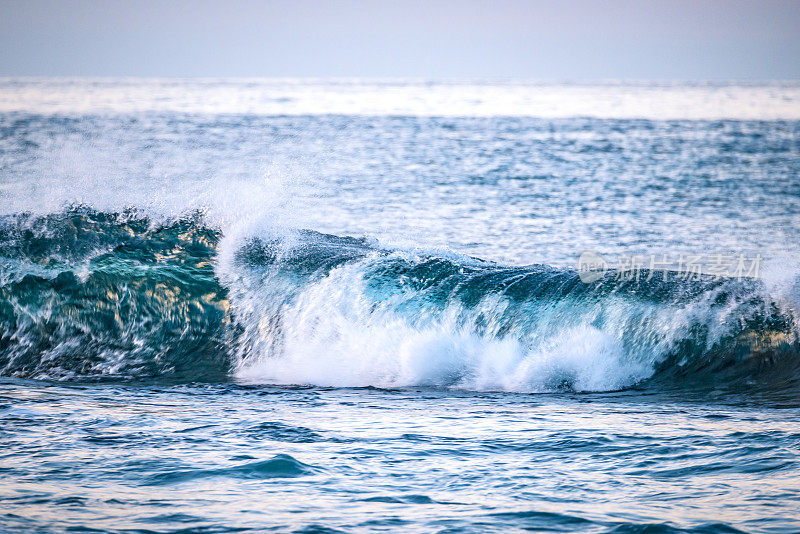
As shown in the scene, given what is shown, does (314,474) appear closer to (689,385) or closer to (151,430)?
(151,430)

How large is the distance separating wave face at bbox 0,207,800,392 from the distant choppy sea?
3 centimetres

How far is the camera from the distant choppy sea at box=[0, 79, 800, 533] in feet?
16.4

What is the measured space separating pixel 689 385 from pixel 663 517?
353 centimetres

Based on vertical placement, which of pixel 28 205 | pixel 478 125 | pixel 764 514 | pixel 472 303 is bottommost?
A: pixel 764 514

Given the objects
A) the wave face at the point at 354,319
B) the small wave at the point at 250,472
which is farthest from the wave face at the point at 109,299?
the small wave at the point at 250,472

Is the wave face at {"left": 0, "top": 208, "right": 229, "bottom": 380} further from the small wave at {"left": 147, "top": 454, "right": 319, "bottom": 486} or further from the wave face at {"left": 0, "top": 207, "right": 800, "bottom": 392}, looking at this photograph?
the small wave at {"left": 147, "top": 454, "right": 319, "bottom": 486}

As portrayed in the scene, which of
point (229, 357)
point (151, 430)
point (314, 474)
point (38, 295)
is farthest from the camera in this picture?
point (38, 295)

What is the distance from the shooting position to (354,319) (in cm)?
906

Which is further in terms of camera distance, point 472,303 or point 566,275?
point 566,275

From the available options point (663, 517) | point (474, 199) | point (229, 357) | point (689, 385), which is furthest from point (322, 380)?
point (474, 199)

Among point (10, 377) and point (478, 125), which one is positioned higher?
point (478, 125)

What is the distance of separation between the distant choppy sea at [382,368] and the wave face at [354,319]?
0.10ft

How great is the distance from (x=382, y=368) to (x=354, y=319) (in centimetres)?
92

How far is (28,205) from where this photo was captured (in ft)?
37.8
